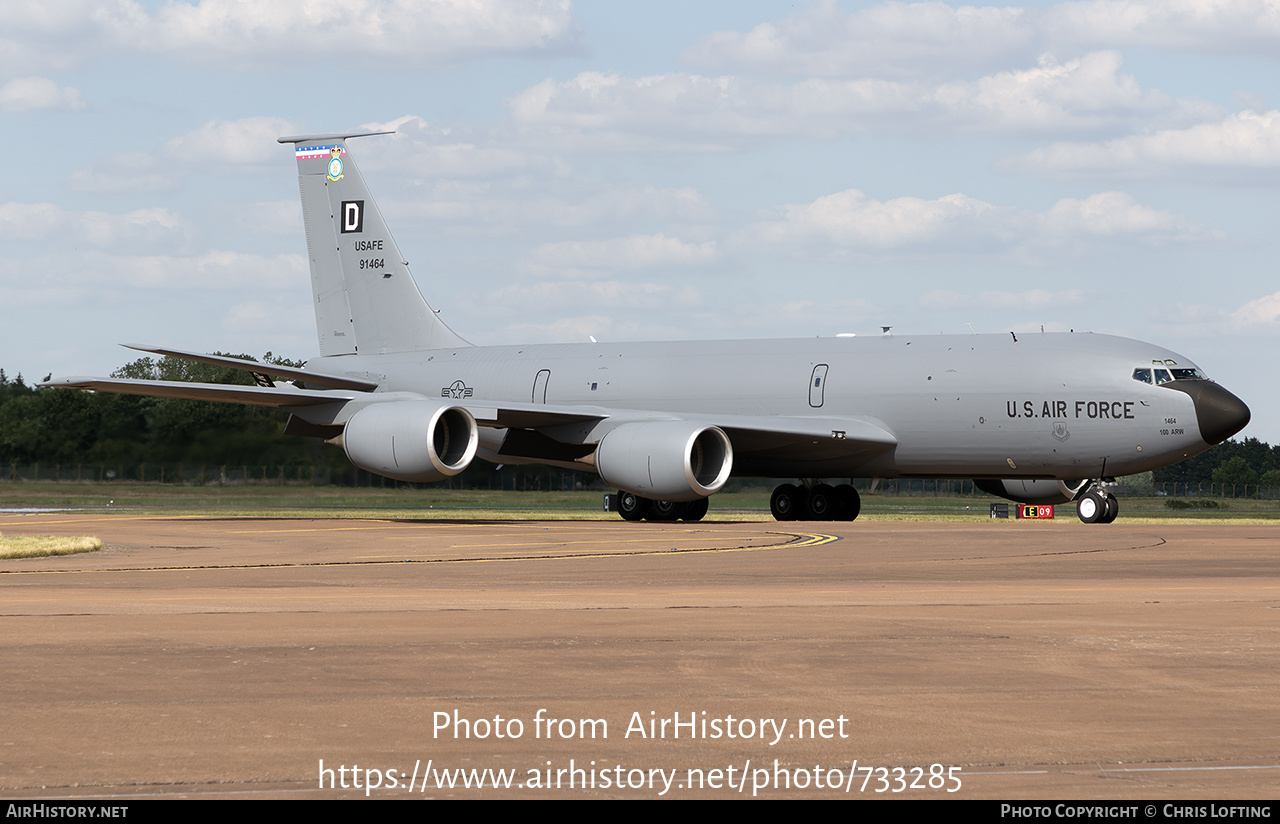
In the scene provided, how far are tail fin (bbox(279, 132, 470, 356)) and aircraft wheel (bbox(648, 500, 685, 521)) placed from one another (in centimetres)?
936

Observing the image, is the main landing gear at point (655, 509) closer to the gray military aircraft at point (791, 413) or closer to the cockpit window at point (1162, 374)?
the gray military aircraft at point (791, 413)

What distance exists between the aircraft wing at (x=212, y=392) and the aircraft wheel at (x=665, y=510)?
6401 millimetres

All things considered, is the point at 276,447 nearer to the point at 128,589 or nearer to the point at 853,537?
the point at 853,537

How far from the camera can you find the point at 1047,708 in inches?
303

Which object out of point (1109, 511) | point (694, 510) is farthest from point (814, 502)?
point (1109, 511)

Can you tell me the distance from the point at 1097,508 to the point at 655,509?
887 centimetres

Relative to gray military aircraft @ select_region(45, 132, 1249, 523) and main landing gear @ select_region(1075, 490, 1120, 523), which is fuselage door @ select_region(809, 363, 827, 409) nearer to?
gray military aircraft @ select_region(45, 132, 1249, 523)

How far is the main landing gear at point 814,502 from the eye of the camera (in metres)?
34.5

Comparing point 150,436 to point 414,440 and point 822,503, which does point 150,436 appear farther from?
point 822,503

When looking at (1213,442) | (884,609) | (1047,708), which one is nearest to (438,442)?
(1213,442)

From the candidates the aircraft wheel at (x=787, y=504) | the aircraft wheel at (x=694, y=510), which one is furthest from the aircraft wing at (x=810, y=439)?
the aircraft wheel at (x=787, y=504)

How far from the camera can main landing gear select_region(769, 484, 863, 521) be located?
113ft

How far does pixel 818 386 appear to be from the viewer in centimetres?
3234
